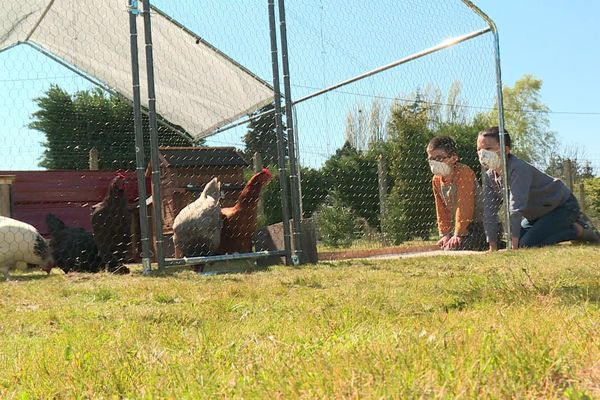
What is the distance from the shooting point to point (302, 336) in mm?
1617

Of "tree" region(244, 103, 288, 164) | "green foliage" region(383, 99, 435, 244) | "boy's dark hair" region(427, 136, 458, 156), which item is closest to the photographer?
"boy's dark hair" region(427, 136, 458, 156)

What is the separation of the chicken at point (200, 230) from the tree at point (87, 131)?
418 centimetres

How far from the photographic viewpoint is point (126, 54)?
6.54 m

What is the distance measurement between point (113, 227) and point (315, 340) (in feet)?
12.5

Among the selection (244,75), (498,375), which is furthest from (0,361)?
(244,75)

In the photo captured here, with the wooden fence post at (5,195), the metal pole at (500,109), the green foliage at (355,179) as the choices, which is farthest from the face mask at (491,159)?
the wooden fence post at (5,195)

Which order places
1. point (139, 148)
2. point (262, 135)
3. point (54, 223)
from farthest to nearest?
point (262, 135) → point (54, 223) → point (139, 148)

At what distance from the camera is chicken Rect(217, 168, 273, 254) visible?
15.9 ft

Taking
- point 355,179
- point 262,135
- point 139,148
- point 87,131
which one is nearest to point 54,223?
point 139,148

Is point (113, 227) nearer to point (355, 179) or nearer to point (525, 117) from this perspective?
point (355, 179)

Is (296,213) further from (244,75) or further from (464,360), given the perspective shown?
(464,360)

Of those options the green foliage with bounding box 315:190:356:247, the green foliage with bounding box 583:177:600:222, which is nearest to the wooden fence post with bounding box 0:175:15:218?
the green foliage with bounding box 315:190:356:247

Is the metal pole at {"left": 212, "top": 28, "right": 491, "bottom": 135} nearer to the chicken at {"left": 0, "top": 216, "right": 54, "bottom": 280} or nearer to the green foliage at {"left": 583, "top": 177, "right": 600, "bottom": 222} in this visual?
the chicken at {"left": 0, "top": 216, "right": 54, "bottom": 280}

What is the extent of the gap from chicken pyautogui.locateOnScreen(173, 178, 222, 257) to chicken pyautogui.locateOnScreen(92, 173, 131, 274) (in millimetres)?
537
